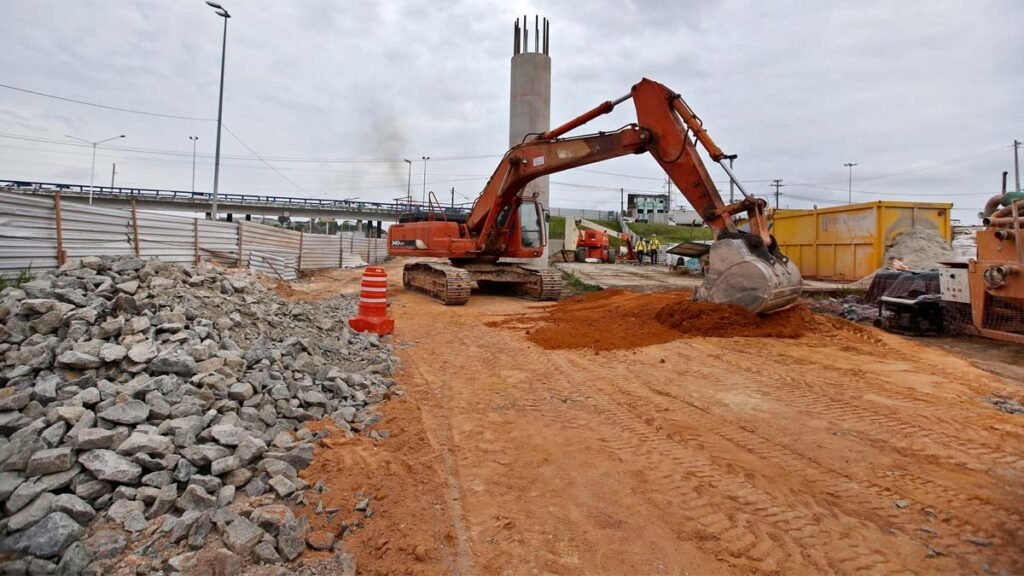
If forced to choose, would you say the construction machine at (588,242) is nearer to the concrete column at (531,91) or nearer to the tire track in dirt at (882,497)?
the concrete column at (531,91)

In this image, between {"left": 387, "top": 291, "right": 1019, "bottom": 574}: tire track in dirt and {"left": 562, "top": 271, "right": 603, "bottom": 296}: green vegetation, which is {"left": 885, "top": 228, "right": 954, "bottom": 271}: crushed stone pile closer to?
{"left": 562, "top": 271, "right": 603, "bottom": 296}: green vegetation

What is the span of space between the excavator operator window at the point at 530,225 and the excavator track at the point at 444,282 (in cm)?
203

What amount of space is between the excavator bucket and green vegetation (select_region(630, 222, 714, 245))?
164ft

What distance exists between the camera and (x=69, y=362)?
14.3ft

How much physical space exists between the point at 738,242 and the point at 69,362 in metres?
8.23

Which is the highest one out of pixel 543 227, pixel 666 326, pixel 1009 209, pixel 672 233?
pixel 672 233

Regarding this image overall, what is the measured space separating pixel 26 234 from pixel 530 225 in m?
9.85

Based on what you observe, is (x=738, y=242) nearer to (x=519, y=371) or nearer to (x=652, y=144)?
(x=652, y=144)

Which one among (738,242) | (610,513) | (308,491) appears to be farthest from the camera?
(738,242)

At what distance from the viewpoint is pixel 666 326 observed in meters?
8.63

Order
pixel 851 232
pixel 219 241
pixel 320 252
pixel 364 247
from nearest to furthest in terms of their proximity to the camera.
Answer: pixel 851 232
pixel 219 241
pixel 320 252
pixel 364 247

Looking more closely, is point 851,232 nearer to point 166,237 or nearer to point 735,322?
point 735,322

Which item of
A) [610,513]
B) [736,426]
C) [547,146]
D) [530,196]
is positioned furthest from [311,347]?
[530,196]

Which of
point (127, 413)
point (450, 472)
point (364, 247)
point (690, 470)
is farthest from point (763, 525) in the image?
point (364, 247)
